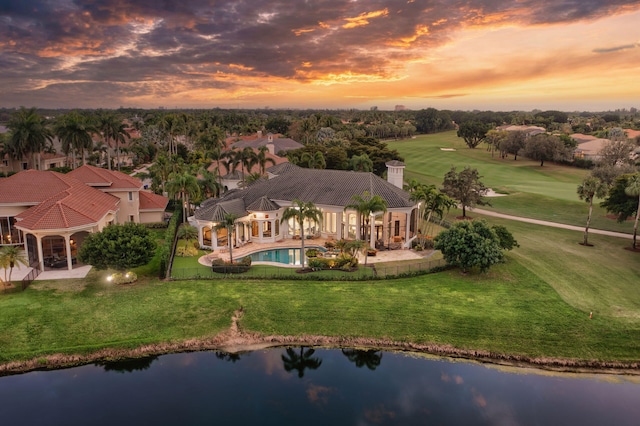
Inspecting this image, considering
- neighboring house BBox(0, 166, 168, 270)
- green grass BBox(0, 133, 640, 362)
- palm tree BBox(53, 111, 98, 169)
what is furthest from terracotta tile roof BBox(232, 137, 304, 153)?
green grass BBox(0, 133, 640, 362)

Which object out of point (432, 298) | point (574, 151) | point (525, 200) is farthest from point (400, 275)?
point (574, 151)

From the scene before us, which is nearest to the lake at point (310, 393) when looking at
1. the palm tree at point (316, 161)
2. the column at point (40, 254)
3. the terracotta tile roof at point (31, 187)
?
the column at point (40, 254)

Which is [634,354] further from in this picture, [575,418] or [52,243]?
[52,243]

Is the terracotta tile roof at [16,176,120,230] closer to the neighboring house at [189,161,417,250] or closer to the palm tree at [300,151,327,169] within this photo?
the neighboring house at [189,161,417,250]

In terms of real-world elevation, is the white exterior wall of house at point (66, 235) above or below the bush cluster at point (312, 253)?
above

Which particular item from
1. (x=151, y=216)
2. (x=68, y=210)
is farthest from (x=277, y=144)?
(x=68, y=210)

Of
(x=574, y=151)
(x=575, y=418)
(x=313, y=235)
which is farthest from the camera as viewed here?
(x=574, y=151)

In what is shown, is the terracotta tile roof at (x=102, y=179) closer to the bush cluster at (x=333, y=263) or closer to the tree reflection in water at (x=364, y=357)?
the bush cluster at (x=333, y=263)
